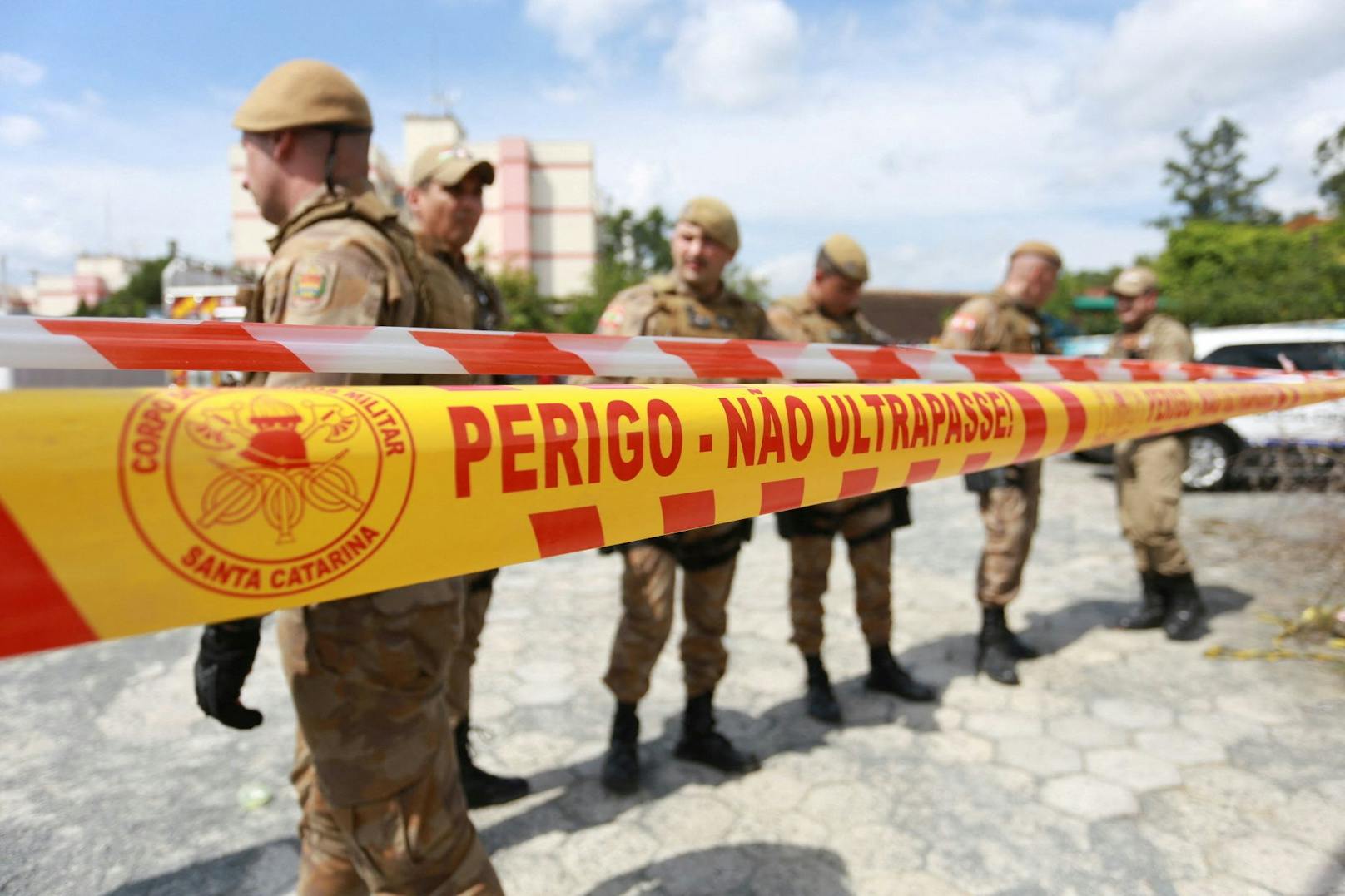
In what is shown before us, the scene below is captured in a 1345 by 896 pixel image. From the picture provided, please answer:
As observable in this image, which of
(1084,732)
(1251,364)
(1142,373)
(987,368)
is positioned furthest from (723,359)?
(1251,364)

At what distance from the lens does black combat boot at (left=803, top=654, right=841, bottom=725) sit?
304 centimetres

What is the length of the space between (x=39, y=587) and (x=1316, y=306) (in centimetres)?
1715

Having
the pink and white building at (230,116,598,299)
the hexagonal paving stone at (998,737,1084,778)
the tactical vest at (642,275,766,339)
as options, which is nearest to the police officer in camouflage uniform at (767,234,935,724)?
the tactical vest at (642,275,766,339)

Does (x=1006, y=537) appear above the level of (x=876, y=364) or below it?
below

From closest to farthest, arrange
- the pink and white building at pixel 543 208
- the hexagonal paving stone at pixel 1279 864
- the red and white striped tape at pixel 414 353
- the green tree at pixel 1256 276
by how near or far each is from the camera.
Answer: the red and white striped tape at pixel 414 353 < the hexagonal paving stone at pixel 1279 864 < the green tree at pixel 1256 276 < the pink and white building at pixel 543 208

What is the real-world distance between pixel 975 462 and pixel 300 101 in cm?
151

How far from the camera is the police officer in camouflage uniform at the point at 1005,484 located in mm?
3576

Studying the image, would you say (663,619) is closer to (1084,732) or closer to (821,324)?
(821,324)

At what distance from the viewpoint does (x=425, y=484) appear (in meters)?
0.79

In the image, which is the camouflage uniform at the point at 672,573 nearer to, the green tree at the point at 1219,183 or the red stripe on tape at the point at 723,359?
the red stripe on tape at the point at 723,359

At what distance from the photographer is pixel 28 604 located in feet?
1.93

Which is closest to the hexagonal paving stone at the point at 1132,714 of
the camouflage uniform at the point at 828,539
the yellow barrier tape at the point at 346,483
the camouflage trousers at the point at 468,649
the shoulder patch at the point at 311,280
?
the camouflage uniform at the point at 828,539

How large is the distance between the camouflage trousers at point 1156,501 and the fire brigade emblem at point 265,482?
4192mm

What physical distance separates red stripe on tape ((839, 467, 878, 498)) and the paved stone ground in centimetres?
134
